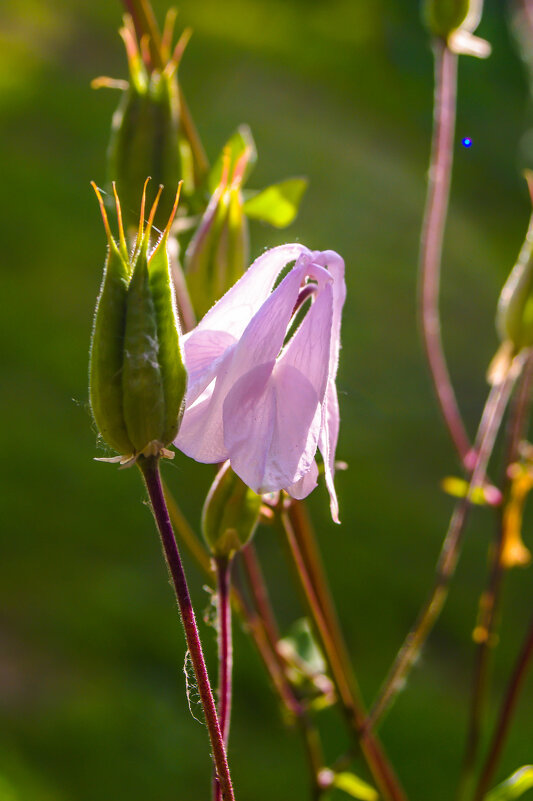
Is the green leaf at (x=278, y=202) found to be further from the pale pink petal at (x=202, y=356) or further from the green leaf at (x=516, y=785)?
the green leaf at (x=516, y=785)

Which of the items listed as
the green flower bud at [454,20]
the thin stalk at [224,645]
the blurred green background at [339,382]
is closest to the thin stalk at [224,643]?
the thin stalk at [224,645]

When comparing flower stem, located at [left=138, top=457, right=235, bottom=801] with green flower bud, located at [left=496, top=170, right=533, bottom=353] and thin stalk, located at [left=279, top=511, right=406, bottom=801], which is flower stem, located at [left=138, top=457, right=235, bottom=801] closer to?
thin stalk, located at [left=279, top=511, right=406, bottom=801]

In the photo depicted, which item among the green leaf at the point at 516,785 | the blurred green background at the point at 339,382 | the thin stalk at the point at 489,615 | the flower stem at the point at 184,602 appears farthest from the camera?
the blurred green background at the point at 339,382

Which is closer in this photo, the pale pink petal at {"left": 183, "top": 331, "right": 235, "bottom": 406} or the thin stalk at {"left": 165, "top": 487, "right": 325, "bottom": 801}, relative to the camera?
the pale pink petal at {"left": 183, "top": 331, "right": 235, "bottom": 406}

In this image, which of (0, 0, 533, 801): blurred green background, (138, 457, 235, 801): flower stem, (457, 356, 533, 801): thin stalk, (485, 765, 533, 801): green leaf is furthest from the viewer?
(0, 0, 533, 801): blurred green background

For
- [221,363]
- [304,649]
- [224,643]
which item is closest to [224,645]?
[224,643]

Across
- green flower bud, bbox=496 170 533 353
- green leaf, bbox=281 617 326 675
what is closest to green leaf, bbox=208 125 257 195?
green flower bud, bbox=496 170 533 353

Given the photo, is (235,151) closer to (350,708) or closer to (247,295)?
(247,295)
